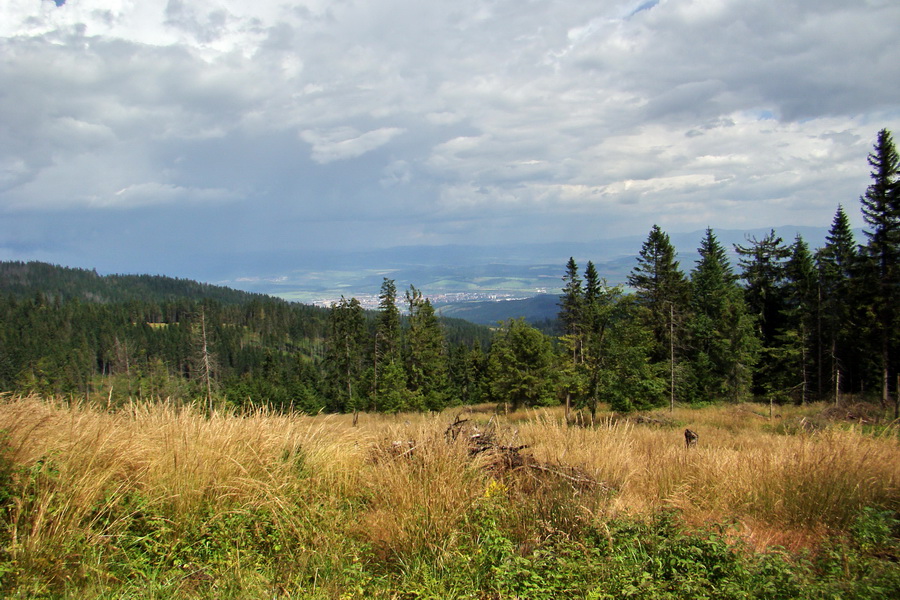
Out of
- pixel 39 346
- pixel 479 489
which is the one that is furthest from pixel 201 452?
pixel 39 346

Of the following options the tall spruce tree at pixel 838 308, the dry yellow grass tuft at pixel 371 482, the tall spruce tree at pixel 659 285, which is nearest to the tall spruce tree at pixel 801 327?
the tall spruce tree at pixel 838 308

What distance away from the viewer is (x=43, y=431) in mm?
4129

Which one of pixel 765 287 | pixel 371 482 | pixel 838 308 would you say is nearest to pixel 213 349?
pixel 765 287

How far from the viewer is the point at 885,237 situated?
26391 mm

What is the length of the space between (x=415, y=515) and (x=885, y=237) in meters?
33.7

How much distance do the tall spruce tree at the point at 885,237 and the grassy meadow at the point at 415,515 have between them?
27.9 metres

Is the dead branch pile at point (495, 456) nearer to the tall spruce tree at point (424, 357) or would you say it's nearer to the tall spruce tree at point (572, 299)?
the tall spruce tree at point (424, 357)

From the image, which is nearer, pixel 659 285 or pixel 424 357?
pixel 659 285

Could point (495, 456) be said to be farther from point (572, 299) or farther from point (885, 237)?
point (572, 299)

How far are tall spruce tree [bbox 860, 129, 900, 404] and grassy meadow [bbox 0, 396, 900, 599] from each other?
91.6 ft

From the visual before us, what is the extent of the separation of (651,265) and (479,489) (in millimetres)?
39454

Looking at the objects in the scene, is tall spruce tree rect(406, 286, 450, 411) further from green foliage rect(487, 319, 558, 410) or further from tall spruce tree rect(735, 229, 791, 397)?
tall spruce tree rect(735, 229, 791, 397)

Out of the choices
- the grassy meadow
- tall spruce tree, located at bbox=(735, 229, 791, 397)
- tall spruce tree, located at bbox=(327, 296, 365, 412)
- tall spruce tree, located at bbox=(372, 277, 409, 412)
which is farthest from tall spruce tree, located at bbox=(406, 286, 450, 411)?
the grassy meadow

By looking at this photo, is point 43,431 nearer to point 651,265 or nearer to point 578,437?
point 578,437
